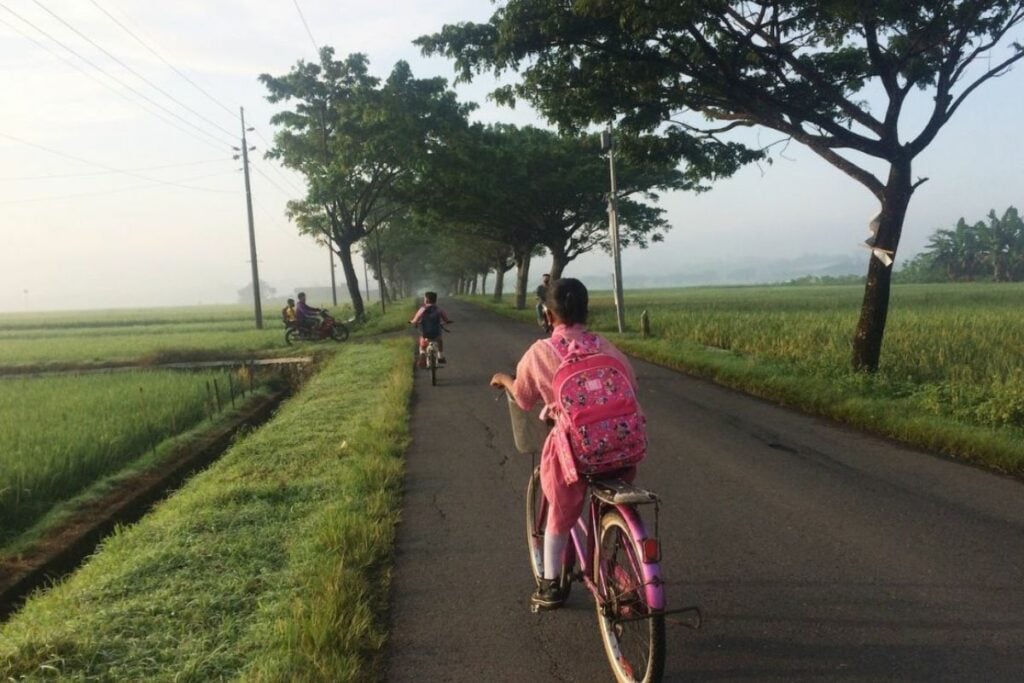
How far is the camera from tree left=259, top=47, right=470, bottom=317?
27.8 meters

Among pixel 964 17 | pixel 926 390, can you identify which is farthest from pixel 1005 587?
pixel 964 17

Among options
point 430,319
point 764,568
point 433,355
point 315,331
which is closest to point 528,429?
point 764,568

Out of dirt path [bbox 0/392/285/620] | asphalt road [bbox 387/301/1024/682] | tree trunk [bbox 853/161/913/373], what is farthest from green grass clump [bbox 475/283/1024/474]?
dirt path [bbox 0/392/285/620]

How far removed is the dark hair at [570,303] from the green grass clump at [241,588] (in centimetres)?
192

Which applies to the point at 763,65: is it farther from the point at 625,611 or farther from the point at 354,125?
the point at 354,125

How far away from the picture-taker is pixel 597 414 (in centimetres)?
297

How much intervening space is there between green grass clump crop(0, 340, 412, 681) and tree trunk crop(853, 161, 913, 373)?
7.80m

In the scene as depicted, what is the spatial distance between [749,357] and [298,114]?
2395 centimetres

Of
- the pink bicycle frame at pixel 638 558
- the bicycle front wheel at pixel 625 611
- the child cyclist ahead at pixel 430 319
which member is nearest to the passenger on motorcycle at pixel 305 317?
the child cyclist ahead at pixel 430 319

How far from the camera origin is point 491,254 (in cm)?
5209

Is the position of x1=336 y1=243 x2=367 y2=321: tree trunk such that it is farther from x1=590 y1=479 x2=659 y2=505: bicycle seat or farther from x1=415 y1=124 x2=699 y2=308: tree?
x1=590 y1=479 x2=659 y2=505: bicycle seat

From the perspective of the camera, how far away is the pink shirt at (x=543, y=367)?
3207 millimetres

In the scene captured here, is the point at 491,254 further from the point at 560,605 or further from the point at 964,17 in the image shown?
the point at 560,605

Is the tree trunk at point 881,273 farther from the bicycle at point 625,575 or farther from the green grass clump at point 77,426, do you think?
the green grass clump at point 77,426
